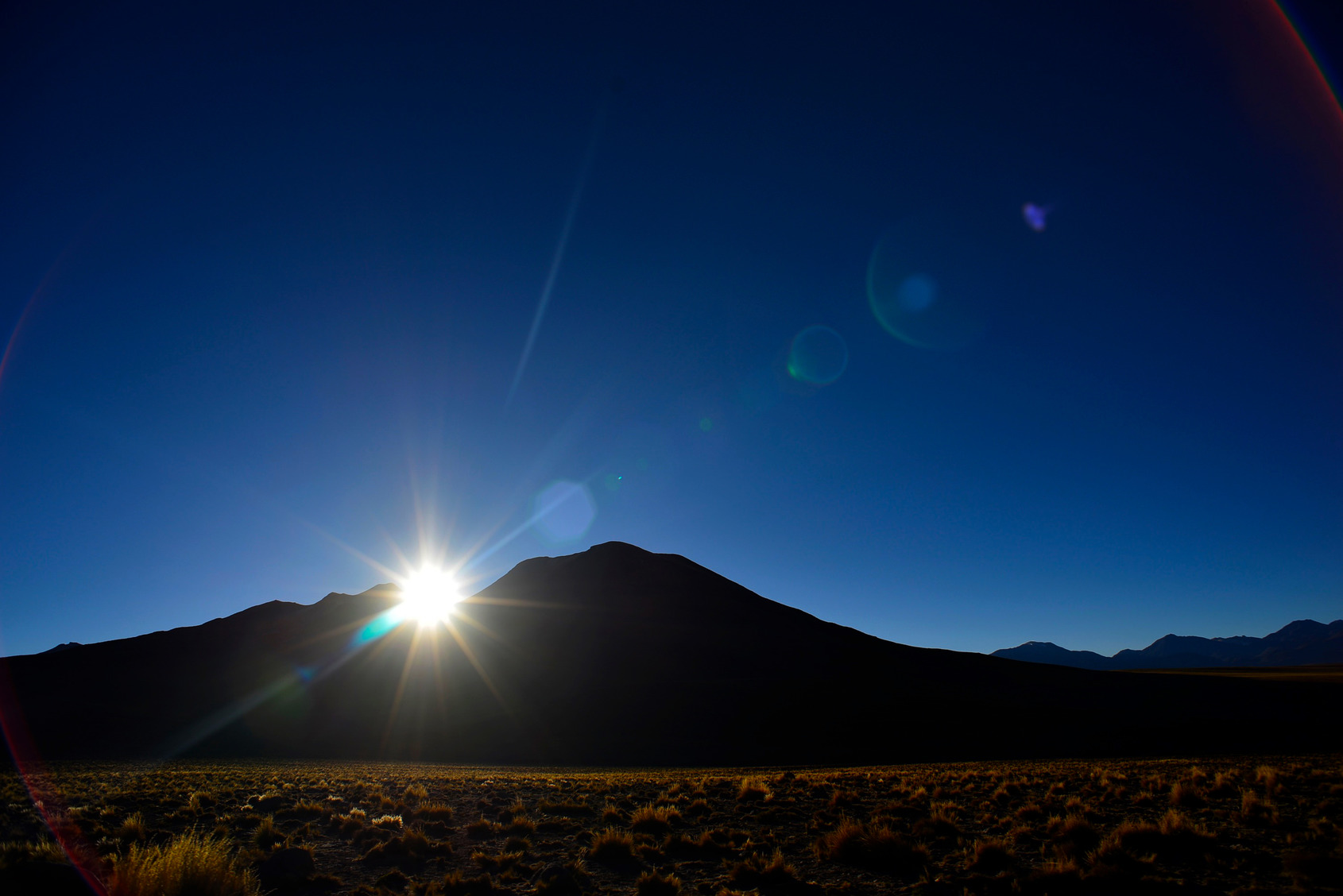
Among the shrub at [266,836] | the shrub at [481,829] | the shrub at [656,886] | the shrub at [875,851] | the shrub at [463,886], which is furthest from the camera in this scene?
the shrub at [481,829]

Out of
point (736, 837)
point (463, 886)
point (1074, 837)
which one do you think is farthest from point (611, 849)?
point (1074, 837)

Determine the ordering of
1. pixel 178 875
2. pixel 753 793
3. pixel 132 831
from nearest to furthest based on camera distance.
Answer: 1. pixel 178 875
2. pixel 132 831
3. pixel 753 793

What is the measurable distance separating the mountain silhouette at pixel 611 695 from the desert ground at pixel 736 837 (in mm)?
31103

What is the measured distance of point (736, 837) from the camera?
1212 centimetres

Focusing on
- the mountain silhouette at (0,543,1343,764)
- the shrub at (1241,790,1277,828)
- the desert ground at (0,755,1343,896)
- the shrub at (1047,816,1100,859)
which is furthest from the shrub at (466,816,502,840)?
the mountain silhouette at (0,543,1343,764)

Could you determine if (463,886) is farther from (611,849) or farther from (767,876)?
(767,876)

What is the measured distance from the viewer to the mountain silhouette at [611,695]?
49.7m

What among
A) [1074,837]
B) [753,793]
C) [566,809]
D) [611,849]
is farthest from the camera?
[753,793]

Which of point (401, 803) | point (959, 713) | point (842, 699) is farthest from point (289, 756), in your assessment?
point (959, 713)

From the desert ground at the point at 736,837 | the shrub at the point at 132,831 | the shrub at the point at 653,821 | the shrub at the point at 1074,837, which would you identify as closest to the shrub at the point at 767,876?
the desert ground at the point at 736,837

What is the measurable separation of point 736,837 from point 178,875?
30.9ft

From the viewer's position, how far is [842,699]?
6088 cm

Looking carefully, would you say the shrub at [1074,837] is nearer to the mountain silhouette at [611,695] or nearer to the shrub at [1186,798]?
the shrub at [1186,798]

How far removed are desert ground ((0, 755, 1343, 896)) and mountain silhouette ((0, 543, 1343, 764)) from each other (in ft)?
102
